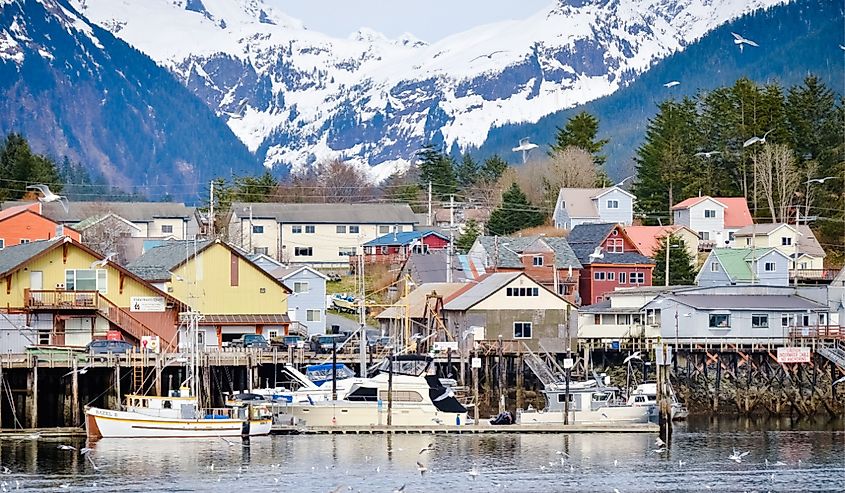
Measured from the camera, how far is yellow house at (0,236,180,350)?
68438 mm

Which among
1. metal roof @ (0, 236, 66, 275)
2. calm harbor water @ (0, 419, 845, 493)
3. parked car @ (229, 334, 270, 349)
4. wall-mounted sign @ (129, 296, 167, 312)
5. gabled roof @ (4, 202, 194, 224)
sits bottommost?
calm harbor water @ (0, 419, 845, 493)

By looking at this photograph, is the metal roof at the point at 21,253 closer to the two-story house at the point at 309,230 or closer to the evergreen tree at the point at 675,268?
the evergreen tree at the point at 675,268

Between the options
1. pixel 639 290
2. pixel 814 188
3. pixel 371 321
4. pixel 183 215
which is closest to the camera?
pixel 639 290

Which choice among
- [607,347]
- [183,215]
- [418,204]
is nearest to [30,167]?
[183,215]

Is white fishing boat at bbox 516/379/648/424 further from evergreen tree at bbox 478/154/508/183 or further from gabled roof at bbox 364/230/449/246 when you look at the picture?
evergreen tree at bbox 478/154/508/183

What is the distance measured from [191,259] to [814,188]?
5694 centimetres

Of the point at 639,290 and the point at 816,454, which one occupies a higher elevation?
the point at 639,290

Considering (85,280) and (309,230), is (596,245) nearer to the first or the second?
(309,230)

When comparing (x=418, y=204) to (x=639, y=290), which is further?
(x=418, y=204)

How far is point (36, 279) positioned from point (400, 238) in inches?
1950

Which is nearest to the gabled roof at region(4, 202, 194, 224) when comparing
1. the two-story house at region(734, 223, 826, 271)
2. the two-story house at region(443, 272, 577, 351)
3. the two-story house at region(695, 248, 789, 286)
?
the two-story house at region(734, 223, 826, 271)

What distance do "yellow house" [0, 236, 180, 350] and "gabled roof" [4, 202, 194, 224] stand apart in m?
55.3

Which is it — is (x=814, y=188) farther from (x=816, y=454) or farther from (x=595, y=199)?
(x=816, y=454)

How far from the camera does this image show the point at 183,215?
131500mm
